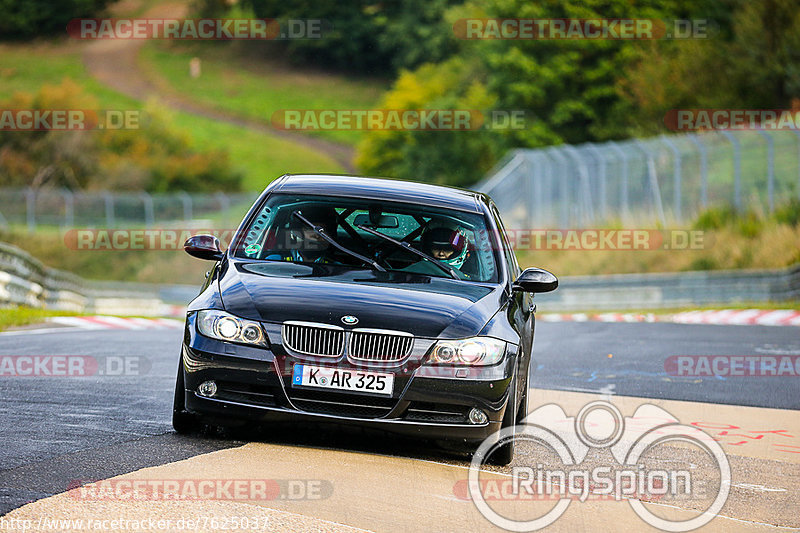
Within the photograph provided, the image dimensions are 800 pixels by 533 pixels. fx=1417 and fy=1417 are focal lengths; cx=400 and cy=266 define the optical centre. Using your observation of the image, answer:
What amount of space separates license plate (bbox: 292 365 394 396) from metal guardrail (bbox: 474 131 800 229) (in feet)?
82.7

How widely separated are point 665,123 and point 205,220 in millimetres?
19979

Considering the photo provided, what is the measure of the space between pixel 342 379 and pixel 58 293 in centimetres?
1990

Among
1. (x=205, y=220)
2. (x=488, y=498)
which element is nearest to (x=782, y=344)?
(x=488, y=498)

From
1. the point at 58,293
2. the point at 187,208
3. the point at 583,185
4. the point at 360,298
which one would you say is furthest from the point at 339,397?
the point at 187,208

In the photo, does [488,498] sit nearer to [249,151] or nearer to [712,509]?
[712,509]

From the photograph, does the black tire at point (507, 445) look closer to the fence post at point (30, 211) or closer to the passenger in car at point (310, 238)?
the passenger in car at point (310, 238)

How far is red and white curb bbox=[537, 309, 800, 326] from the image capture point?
2202 centimetres

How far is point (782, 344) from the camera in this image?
17.6 m

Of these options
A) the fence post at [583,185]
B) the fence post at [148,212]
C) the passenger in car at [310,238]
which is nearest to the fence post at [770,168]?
the fence post at [583,185]

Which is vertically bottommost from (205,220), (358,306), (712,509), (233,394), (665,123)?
(712,509)

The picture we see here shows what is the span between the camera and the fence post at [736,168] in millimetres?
32594

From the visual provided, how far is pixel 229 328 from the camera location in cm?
771

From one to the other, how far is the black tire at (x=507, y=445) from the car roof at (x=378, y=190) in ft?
5.44

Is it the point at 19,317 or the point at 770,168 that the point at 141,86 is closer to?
the point at 770,168
